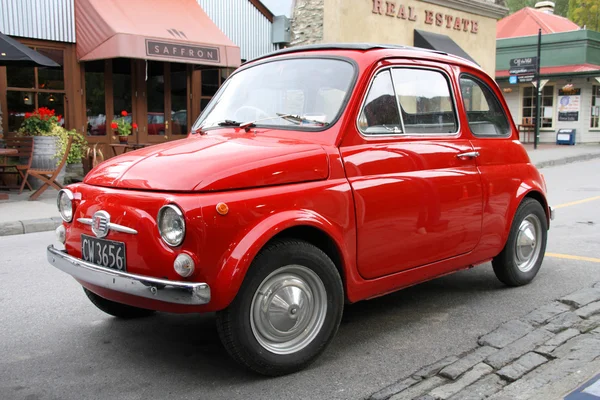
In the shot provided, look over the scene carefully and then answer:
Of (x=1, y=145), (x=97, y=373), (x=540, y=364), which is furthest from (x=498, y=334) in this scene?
(x=1, y=145)

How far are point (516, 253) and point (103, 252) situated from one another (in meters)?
3.38

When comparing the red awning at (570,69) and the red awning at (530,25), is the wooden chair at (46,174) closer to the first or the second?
the red awning at (570,69)

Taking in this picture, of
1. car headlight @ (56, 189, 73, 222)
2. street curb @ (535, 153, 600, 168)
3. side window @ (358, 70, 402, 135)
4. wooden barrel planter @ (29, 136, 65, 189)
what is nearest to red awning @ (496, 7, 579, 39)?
street curb @ (535, 153, 600, 168)

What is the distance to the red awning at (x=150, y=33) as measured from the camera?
12.9 meters

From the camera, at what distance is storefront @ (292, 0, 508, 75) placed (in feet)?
60.5

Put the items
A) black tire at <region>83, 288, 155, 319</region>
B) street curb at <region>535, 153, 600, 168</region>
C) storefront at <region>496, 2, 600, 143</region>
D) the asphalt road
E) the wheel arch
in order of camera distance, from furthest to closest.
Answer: storefront at <region>496, 2, 600, 143</region>
street curb at <region>535, 153, 600, 168</region>
the wheel arch
black tire at <region>83, 288, 155, 319</region>
the asphalt road

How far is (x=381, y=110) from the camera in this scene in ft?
13.3

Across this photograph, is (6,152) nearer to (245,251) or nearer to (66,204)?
(66,204)

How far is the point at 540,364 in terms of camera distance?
3.48 m

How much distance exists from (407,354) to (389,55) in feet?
6.51

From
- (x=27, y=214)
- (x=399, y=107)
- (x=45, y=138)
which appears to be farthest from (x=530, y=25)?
(x=399, y=107)

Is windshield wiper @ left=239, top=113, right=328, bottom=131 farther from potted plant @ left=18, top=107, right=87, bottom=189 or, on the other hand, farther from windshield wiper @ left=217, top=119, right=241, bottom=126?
potted plant @ left=18, top=107, right=87, bottom=189

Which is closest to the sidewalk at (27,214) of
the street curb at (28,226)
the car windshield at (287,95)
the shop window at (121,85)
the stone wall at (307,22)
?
the street curb at (28,226)

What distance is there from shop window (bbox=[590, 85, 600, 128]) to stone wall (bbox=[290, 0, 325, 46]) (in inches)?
690
